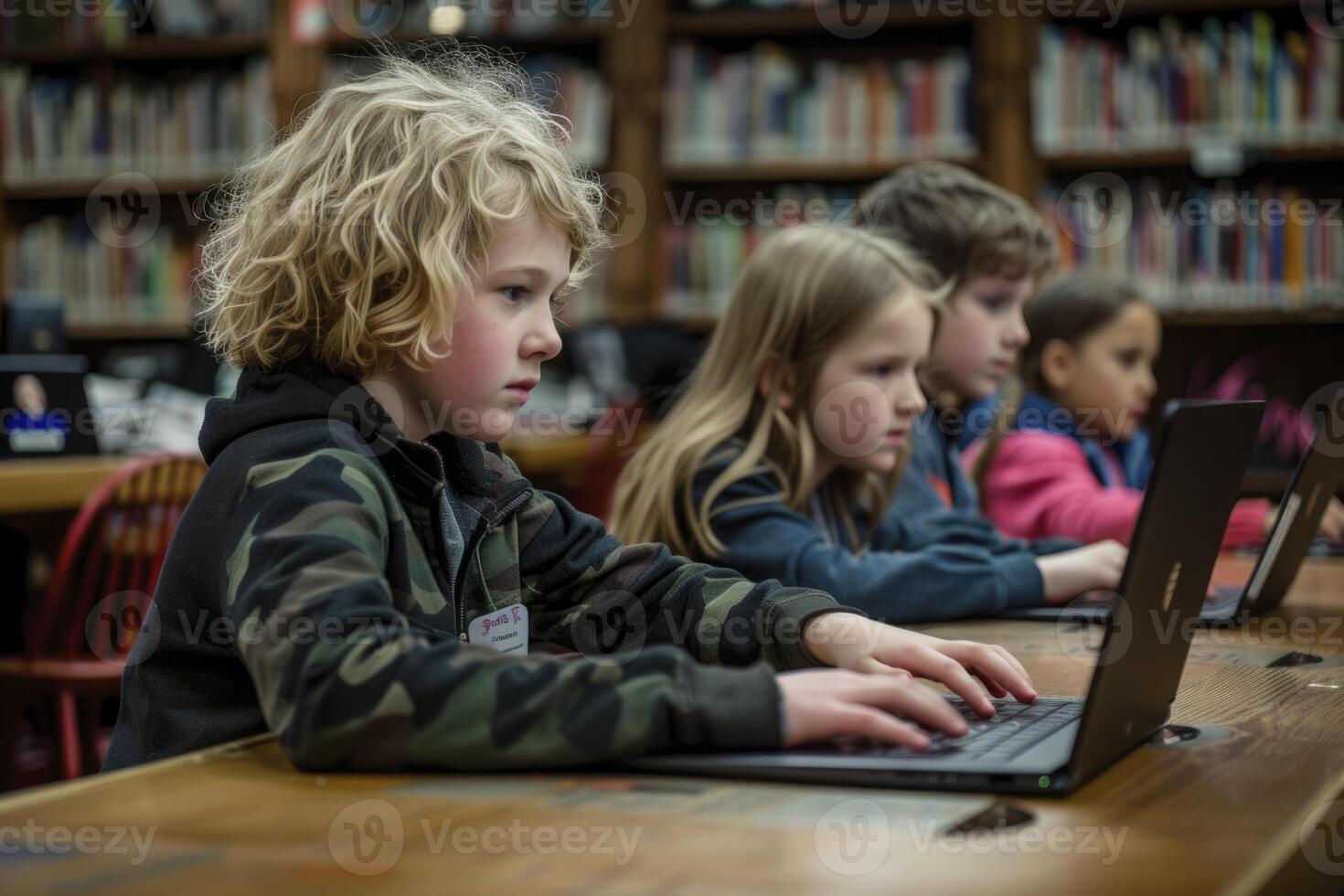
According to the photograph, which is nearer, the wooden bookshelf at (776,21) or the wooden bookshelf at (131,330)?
the wooden bookshelf at (776,21)

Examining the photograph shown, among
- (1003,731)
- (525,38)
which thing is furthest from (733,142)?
(1003,731)

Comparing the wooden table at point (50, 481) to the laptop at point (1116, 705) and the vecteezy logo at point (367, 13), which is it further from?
the vecteezy logo at point (367, 13)

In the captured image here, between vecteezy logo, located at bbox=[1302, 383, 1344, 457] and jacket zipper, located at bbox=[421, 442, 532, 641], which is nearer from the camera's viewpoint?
jacket zipper, located at bbox=[421, 442, 532, 641]

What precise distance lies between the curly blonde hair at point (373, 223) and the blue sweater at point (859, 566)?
51 cm

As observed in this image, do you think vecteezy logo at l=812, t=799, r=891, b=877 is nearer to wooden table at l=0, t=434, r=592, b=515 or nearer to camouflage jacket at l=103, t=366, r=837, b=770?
camouflage jacket at l=103, t=366, r=837, b=770

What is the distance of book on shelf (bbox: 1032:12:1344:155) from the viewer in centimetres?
391

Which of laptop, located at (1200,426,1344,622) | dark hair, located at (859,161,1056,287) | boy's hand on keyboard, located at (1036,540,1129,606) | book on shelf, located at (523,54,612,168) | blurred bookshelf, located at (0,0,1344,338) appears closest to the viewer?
laptop, located at (1200,426,1344,622)

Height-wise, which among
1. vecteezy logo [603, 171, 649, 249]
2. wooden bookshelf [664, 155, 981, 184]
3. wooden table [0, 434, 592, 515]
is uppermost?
wooden bookshelf [664, 155, 981, 184]

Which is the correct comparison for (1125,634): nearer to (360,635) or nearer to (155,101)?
(360,635)

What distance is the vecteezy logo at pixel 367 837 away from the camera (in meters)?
0.58

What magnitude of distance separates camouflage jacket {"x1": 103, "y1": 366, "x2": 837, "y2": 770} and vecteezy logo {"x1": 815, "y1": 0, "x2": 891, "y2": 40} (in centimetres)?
331

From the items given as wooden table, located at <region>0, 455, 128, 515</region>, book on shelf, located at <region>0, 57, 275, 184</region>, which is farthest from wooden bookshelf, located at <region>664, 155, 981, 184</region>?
wooden table, located at <region>0, 455, 128, 515</region>

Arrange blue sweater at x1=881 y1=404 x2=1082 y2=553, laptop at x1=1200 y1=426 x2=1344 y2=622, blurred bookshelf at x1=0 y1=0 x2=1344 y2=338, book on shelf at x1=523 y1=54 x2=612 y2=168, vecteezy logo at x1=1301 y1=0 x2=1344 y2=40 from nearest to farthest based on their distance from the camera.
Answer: laptop at x1=1200 y1=426 x2=1344 y2=622, blue sweater at x1=881 y1=404 x2=1082 y2=553, vecteezy logo at x1=1301 y1=0 x2=1344 y2=40, blurred bookshelf at x1=0 y1=0 x2=1344 y2=338, book on shelf at x1=523 y1=54 x2=612 y2=168

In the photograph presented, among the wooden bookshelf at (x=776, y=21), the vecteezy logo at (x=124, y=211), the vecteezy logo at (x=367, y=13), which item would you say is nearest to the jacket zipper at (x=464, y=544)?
the wooden bookshelf at (x=776, y=21)
